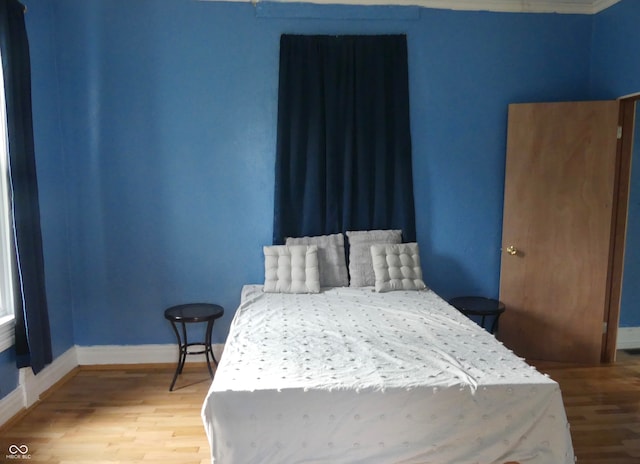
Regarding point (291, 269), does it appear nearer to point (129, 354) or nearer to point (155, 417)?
point (155, 417)

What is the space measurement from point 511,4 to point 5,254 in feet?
12.7

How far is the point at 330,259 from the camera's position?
10.7ft

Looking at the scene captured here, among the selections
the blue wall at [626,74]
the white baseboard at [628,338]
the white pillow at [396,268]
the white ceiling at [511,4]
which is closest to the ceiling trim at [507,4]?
the white ceiling at [511,4]

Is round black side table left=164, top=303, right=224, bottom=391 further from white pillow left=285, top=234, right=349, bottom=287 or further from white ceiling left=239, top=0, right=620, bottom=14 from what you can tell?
white ceiling left=239, top=0, right=620, bottom=14

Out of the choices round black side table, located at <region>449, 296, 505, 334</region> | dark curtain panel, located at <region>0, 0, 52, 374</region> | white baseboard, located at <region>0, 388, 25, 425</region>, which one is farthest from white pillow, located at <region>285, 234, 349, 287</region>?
white baseboard, located at <region>0, 388, 25, 425</region>

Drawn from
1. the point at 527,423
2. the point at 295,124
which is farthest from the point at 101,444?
the point at 295,124

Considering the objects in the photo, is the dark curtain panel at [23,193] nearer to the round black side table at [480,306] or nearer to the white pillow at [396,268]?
the white pillow at [396,268]

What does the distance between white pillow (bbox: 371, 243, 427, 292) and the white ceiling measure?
1.81 m

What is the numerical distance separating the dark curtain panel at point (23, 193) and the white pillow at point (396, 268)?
2.17 m

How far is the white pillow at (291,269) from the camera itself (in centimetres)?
311

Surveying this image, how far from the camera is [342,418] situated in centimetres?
178

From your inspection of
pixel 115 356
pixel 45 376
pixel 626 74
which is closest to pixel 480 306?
pixel 626 74

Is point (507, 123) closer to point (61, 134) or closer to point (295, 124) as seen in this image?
point (295, 124)

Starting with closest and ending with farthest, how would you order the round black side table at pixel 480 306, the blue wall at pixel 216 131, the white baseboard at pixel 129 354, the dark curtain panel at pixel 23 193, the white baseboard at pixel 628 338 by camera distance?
the dark curtain panel at pixel 23 193 < the round black side table at pixel 480 306 < the blue wall at pixel 216 131 < the white baseboard at pixel 129 354 < the white baseboard at pixel 628 338
